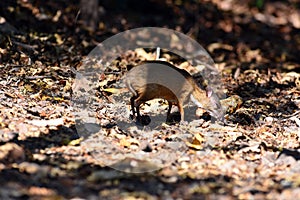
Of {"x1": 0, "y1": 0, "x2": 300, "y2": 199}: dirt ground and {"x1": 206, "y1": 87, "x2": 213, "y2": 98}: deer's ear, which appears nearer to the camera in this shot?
{"x1": 0, "y1": 0, "x2": 300, "y2": 199}: dirt ground

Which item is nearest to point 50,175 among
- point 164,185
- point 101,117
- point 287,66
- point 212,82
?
point 164,185

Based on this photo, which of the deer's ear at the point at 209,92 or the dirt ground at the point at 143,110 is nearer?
the dirt ground at the point at 143,110

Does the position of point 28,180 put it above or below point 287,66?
below

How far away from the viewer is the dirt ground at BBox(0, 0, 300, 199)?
4238mm

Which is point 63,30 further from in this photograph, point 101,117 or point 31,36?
point 101,117

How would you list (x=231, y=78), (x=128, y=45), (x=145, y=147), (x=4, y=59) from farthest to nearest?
(x=128, y=45) → (x=231, y=78) → (x=4, y=59) → (x=145, y=147)

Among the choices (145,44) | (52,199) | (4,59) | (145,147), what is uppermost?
(145,44)

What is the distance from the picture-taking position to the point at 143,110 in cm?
597

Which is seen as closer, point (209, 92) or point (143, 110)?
point (209, 92)

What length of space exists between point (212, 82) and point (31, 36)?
2606mm

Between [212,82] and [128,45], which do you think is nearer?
[212,82]

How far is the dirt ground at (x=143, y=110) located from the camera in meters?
4.24

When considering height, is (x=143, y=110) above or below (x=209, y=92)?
below

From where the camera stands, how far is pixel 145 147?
4.96m
